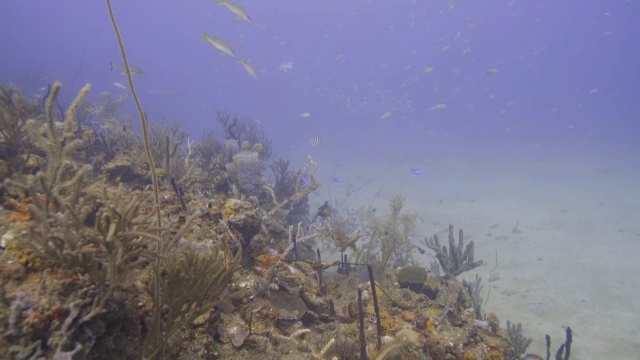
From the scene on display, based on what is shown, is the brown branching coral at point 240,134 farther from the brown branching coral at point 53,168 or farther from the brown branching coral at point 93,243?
the brown branching coral at point 93,243

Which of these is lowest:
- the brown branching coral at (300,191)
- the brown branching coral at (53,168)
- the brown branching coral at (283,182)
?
the brown branching coral at (53,168)

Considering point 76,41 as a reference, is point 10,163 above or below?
below

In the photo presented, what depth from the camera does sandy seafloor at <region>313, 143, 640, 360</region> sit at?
870 centimetres

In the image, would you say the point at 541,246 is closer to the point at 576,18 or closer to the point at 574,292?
the point at 574,292

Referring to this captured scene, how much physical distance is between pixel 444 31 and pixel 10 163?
158666 millimetres

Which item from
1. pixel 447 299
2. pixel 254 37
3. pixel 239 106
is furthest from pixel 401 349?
pixel 254 37

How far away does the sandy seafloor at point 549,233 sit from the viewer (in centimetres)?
870

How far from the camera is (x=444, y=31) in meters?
140

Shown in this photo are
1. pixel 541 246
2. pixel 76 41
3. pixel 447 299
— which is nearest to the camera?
pixel 447 299

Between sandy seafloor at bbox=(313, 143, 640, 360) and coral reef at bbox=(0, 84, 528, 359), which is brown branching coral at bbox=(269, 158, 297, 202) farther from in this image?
sandy seafloor at bbox=(313, 143, 640, 360)

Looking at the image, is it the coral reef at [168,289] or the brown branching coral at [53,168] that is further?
the brown branching coral at [53,168]

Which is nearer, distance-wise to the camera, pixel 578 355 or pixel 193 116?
pixel 578 355

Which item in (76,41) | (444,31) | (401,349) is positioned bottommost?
(401,349)

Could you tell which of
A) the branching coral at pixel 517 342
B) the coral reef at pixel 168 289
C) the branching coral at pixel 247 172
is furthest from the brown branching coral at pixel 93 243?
the branching coral at pixel 517 342
